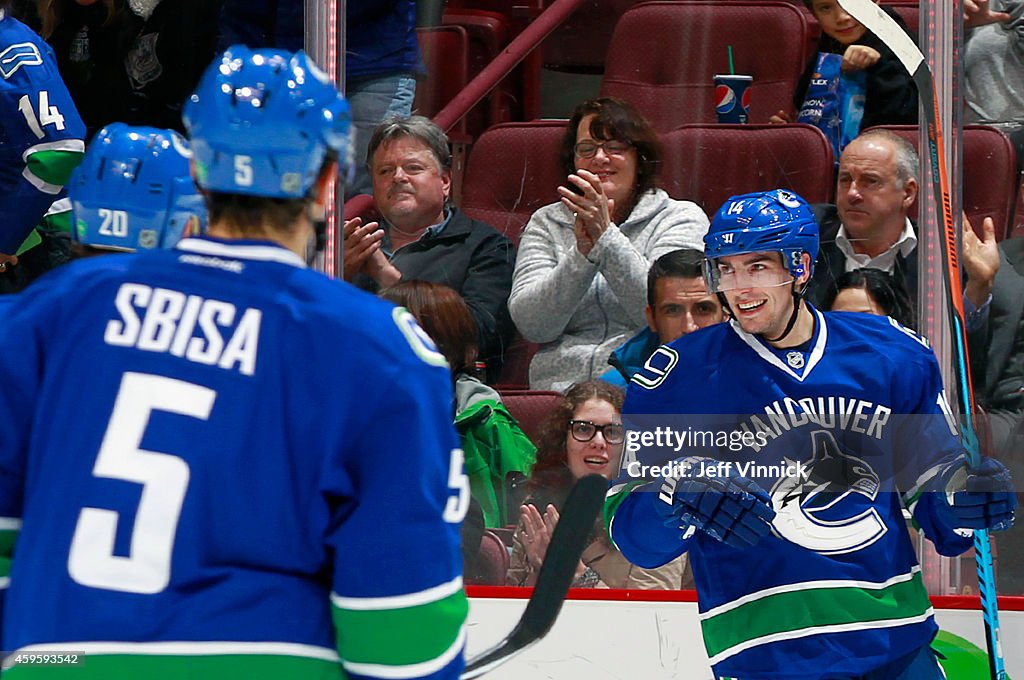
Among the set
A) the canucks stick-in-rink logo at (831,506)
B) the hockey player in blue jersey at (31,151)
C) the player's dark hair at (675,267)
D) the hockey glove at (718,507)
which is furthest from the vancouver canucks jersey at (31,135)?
the canucks stick-in-rink logo at (831,506)

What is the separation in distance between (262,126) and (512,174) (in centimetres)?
175

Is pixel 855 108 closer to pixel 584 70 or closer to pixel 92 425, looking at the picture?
pixel 584 70

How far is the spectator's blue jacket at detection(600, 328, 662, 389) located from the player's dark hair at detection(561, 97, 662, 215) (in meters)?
0.33

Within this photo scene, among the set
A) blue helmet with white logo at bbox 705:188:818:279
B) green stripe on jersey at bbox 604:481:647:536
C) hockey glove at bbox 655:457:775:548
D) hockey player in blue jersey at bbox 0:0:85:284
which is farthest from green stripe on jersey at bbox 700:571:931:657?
hockey player in blue jersey at bbox 0:0:85:284

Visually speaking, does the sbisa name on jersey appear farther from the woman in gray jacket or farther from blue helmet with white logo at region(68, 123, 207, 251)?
the woman in gray jacket

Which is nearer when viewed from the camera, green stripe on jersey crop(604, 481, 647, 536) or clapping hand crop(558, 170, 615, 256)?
green stripe on jersey crop(604, 481, 647, 536)

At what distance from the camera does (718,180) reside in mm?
2979

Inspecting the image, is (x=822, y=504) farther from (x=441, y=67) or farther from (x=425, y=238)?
(x=441, y=67)

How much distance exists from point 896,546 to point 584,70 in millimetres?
1223

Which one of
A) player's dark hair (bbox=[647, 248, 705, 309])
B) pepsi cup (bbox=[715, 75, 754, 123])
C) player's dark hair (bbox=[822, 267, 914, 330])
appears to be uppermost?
pepsi cup (bbox=[715, 75, 754, 123])

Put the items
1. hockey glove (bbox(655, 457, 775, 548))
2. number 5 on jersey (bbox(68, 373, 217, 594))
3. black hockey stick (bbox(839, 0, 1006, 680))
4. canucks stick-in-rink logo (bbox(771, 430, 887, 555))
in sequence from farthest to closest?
black hockey stick (bbox(839, 0, 1006, 680)) → canucks stick-in-rink logo (bbox(771, 430, 887, 555)) → hockey glove (bbox(655, 457, 775, 548)) → number 5 on jersey (bbox(68, 373, 217, 594))

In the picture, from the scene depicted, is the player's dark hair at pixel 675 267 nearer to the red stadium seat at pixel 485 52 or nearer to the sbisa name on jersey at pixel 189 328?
the red stadium seat at pixel 485 52

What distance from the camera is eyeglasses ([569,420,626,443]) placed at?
281cm

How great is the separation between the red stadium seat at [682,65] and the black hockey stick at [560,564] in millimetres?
1653
